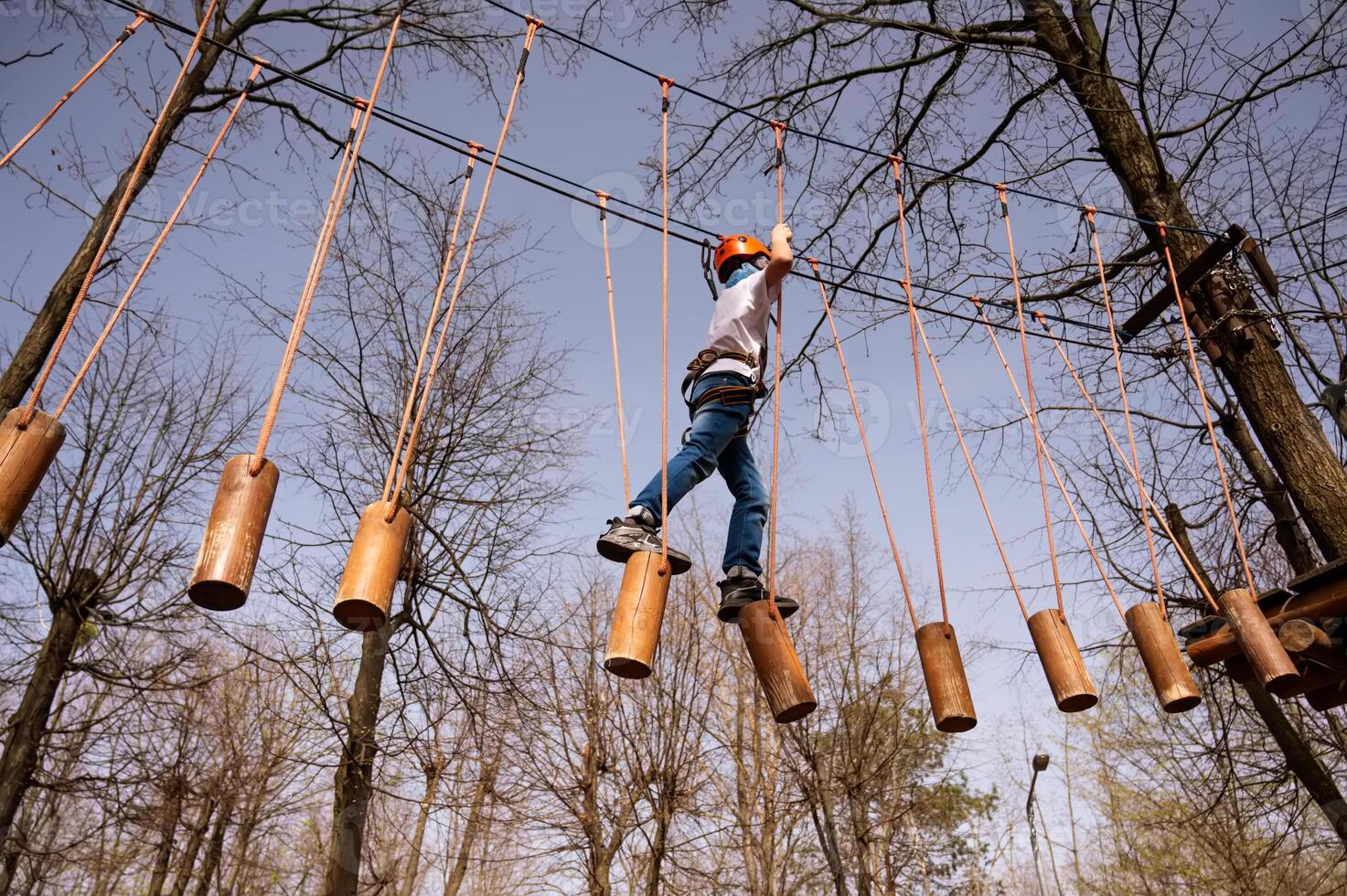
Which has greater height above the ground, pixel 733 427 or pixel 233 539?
pixel 733 427

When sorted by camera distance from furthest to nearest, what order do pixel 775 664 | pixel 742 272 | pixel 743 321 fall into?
1. pixel 742 272
2. pixel 743 321
3. pixel 775 664

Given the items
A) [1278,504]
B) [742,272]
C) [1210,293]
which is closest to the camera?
[742,272]

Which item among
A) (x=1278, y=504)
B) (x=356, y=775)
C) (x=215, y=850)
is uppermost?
(x=1278, y=504)

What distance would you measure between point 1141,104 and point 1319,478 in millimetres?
2090

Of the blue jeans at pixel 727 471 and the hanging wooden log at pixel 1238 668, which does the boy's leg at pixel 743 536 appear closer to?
the blue jeans at pixel 727 471

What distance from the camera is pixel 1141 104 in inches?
187

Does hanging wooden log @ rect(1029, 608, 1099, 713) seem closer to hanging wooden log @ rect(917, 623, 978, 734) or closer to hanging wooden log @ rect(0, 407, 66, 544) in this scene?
hanging wooden log @ rect(917, 623, 978, 734)

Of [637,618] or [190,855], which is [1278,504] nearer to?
[637,618]

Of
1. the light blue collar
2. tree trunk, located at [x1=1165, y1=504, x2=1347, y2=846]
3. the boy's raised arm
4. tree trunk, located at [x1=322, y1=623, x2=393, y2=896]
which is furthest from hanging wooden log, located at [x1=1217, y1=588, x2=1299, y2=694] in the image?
tree trunk, located at [x1=322, y1=623, x2=393, y2=896]

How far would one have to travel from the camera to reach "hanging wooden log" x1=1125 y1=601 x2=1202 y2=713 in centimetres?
316

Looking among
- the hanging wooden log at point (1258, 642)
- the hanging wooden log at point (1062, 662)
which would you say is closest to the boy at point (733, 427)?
the hanging wooden log at point (1062, 662)

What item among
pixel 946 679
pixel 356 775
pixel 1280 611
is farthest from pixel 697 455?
pixel 356 775

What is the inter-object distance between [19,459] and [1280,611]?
4265 mm

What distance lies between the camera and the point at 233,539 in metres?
2.21
